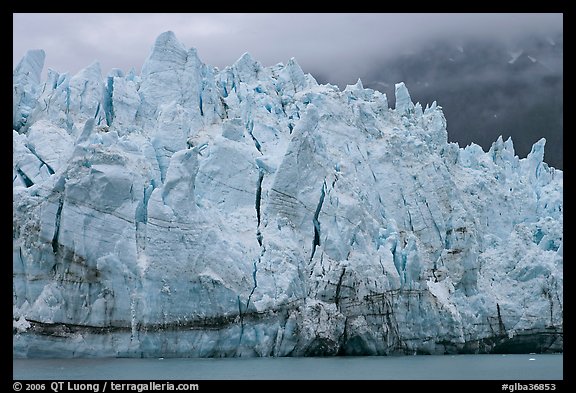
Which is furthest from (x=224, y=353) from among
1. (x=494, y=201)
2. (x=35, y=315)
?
(x=494, y=201)

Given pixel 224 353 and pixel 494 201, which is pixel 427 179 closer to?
pixel 494 201

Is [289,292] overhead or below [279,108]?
below

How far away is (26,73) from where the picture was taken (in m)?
24.8

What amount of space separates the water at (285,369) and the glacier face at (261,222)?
1.05m

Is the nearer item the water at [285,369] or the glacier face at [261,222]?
the water at [285,369]

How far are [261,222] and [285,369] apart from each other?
5.59 metres

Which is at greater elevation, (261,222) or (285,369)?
(261,222)

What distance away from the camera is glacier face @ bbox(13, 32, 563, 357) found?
61.9 ft

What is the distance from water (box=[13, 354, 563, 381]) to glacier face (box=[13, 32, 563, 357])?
105cm

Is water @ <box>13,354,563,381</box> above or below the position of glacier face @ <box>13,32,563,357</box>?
below

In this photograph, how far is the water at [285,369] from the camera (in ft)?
49.8

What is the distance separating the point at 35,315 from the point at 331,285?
7.47 metres

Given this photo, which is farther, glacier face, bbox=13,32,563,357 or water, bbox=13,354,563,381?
glacier face, bbox=13,32,563,357

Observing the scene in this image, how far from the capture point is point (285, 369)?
55.2 ft
